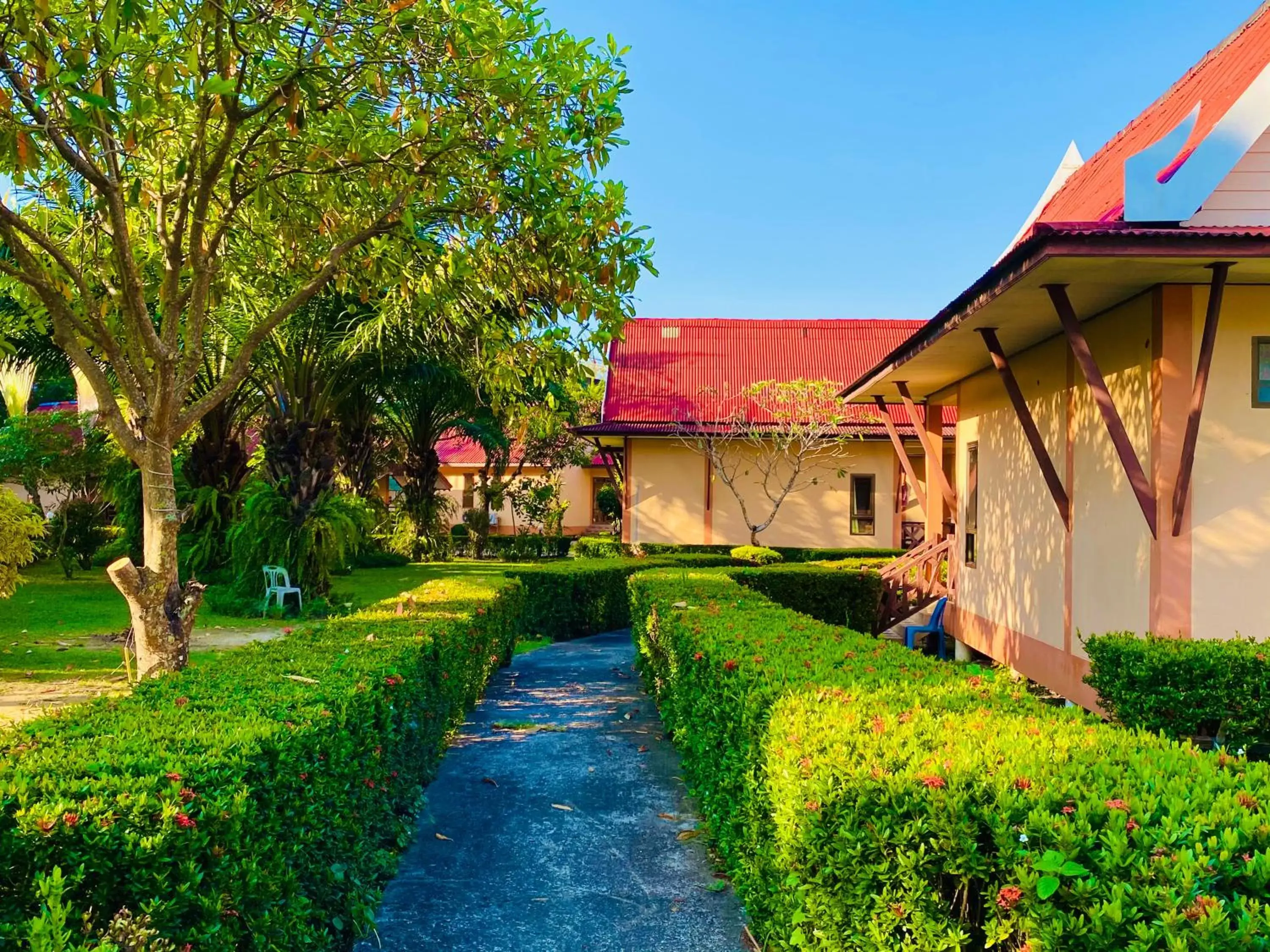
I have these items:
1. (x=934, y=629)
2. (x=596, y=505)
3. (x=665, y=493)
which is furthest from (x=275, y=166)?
(x=596, y=505)

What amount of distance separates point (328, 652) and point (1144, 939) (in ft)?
13.9

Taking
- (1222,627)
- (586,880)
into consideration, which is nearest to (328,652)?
(586,880)

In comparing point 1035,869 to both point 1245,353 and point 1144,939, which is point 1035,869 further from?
point 1245,353

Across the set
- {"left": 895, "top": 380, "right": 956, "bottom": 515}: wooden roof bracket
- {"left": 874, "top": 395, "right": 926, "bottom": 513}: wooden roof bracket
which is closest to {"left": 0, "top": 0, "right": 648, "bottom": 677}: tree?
{"left": 895, "top": 380, "right": 956, "bottom": 515}: wooden roof bracket

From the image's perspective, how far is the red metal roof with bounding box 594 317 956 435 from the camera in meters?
22.0

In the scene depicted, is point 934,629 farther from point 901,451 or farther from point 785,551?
point 785,551

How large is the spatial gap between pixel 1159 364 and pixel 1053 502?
3036 mm

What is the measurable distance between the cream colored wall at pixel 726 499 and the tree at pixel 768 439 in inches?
6.6

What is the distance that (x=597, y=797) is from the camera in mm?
5781

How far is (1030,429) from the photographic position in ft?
27.4

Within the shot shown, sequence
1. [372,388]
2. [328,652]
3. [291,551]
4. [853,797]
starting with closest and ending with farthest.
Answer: [853,797] < [328,652] < [291,551] < [372,388]

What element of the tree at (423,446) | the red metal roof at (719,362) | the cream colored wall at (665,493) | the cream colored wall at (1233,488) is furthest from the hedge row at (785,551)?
the cream colored wall at (1233,488)

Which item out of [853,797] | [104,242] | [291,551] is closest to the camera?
[853,797]

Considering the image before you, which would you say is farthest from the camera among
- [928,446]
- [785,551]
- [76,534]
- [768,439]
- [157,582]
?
[785,551]
